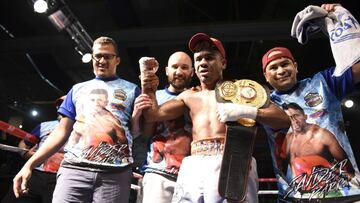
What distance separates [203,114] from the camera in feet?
5.63

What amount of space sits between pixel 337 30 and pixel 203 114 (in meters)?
0.75

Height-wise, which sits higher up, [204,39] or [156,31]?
[156,31]

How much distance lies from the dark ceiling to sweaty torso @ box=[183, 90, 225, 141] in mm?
2875

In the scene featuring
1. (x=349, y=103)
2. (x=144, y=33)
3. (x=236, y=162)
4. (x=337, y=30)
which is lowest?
(x=236, y=162)

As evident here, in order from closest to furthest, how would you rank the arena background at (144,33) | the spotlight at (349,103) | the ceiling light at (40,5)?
the ceiling light at (40,5) → the arena background at (144,33) → the spotlight at (349,103)

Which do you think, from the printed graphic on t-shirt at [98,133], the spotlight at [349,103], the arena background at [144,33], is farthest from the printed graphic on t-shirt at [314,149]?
the spotlight at [349,103]

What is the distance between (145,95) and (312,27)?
0.92m

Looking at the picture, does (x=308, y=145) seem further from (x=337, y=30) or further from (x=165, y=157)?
(x=165, y=157)

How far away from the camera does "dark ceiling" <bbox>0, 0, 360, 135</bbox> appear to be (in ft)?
14.9

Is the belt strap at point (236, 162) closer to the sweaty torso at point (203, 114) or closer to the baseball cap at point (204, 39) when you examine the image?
the sweaty torso at point (203, 114)

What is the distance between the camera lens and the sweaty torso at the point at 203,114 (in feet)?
5.29

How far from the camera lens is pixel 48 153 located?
187 centimetres

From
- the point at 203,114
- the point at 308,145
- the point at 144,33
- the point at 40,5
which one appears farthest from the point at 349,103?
the point at 203,114

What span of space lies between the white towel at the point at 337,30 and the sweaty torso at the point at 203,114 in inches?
22.6
